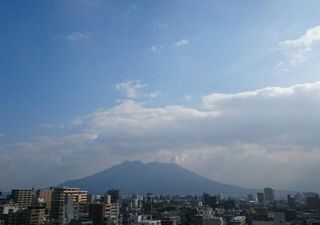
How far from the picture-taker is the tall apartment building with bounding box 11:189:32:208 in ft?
223

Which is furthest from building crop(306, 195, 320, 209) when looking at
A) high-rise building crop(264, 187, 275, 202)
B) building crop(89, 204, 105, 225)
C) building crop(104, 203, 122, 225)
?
building crop(89, 204, 105, 225)

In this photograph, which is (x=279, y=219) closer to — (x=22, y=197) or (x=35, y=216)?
(x=35, y=216)

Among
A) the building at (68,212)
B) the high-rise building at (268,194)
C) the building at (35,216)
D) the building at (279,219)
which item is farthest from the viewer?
the high-rise building at (268,194)

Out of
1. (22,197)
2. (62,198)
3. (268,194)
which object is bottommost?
(62,198)

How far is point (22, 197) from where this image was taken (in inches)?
2721

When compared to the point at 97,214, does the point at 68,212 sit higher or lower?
higher

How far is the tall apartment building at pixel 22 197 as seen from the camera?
68100 mm

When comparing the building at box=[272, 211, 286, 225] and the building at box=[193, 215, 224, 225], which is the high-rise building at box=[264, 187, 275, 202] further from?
the building at box=[272, 211, 286, 225]

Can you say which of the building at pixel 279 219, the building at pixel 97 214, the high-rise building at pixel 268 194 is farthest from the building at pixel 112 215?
the high-rise building at pixel 268 194

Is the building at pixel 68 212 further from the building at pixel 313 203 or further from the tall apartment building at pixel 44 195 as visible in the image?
the building at pixel 313 203

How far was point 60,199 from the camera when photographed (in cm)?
6141

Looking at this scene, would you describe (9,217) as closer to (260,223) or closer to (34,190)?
(34,190)

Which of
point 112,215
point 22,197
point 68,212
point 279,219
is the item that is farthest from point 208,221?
point 22,197

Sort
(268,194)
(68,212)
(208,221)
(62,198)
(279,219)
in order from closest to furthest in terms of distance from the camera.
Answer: (279,219)
(68,212)
(208,221)
(62,198)
(268,194)
